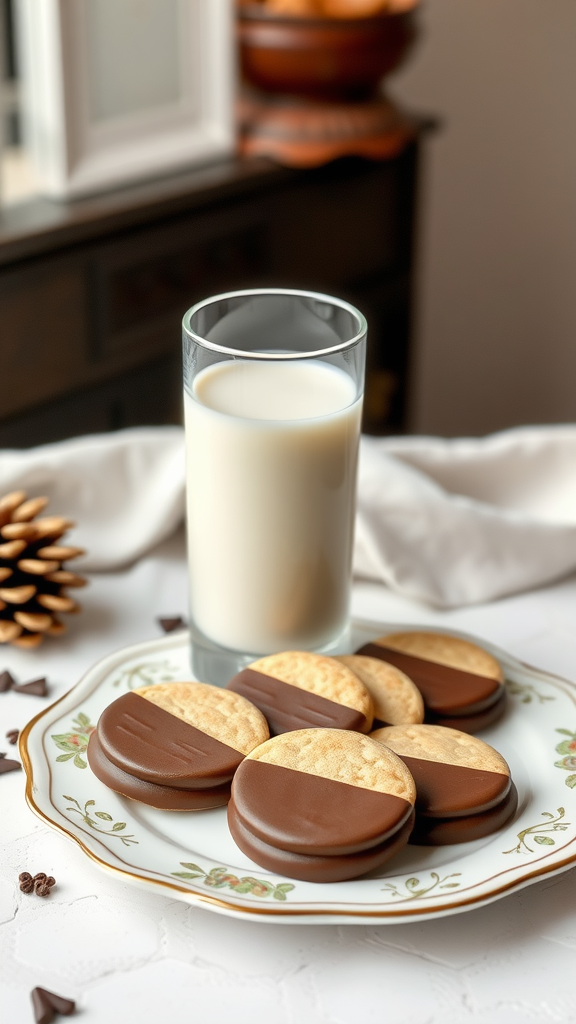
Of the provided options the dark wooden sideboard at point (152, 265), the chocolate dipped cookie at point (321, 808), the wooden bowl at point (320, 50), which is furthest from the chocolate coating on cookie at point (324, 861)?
the wooden bowl at point (320, 50)

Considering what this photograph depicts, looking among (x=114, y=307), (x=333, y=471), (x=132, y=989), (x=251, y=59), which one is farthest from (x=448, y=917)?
(x=251, y=59)

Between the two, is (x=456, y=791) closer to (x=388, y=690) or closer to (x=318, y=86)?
(x=388, y=690)

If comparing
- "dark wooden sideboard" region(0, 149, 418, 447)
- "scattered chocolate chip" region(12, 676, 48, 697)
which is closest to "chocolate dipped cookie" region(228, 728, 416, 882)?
"scattered chocolate chip" region(12, 676, 48, 697)

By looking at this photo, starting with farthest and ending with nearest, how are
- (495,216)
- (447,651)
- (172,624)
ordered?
(495,216) → (172,624) → (447,651)

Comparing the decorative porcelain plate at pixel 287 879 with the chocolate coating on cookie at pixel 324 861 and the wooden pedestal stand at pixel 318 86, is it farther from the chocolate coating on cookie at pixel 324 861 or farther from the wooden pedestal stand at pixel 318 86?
the wooden pedestal stand at pixel 318 86

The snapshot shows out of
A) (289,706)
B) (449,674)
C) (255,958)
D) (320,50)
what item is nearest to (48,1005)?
(255,958)

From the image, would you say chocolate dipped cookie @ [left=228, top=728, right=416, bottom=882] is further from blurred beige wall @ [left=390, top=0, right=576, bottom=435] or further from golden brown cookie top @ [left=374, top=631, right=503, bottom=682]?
blurred beige wall @ [left=390, top=0, right=576, bottom=435]
